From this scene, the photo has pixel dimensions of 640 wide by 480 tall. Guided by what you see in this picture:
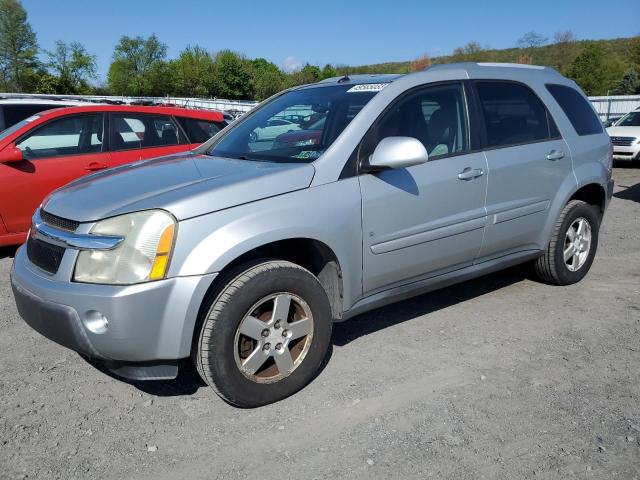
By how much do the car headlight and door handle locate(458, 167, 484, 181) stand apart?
199cm

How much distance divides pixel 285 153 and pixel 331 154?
37 centimetres

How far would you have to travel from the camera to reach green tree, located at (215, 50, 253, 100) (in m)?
98.2

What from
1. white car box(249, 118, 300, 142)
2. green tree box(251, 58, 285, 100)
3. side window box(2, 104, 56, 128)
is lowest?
white car box(249, 118, 300, 142)

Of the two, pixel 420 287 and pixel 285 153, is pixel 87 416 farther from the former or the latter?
pixel 420 287

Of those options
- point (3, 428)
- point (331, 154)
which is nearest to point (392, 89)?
point (331, 154)

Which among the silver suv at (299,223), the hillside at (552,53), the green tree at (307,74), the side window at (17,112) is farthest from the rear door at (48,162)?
the green tree at (307,74)

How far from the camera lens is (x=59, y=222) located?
3037mm

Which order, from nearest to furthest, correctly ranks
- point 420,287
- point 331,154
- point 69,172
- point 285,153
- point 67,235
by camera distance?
point 67,235 < point 331,154 < point 285,153 < point 420,287 < point 69,172

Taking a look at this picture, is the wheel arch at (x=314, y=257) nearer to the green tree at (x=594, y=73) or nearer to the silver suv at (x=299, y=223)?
the silver suv at (x=299, y=223)

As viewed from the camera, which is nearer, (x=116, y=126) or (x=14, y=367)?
(x=14, y=367)

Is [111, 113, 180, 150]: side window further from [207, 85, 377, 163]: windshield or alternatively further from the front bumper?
the front bumper

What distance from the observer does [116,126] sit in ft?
21.7

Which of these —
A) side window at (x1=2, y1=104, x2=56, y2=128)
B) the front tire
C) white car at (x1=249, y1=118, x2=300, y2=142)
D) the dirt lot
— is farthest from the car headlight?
side window at (x1=2, y1=104, x2=56, y2=128)

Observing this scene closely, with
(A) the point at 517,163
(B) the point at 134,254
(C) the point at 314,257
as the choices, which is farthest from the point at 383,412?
(A) the point at 517,163
